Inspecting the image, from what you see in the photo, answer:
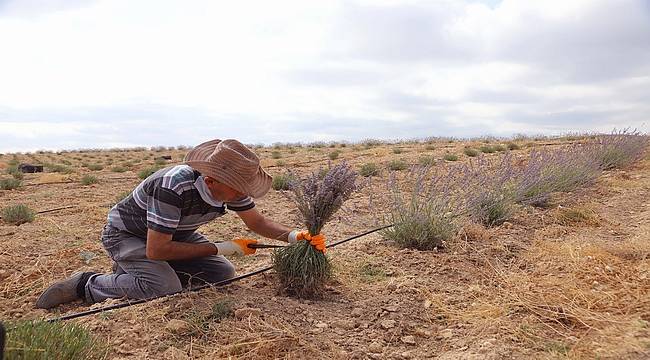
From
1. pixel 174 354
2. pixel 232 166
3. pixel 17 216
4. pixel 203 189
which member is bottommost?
pixel 17 216

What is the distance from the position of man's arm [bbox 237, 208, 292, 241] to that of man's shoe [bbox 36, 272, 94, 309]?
1272 mm

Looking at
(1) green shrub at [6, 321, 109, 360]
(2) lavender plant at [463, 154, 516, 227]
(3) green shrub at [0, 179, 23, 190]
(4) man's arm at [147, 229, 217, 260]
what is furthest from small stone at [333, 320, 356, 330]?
(3) green shrub at [0, 179, 23, 190]

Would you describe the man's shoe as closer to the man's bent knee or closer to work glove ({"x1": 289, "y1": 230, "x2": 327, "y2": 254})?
the man's bent knee

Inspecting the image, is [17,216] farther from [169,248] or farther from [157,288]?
[169,248]

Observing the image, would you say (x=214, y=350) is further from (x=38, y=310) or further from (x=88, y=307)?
(x=38, y=310)

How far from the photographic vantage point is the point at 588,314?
266cm

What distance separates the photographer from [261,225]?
3762mm

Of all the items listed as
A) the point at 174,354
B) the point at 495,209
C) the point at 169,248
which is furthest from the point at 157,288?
the point at 495,209

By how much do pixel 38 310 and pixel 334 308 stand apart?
2.07 m

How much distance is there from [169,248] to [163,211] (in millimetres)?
264

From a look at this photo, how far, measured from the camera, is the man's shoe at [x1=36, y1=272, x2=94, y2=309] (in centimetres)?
376

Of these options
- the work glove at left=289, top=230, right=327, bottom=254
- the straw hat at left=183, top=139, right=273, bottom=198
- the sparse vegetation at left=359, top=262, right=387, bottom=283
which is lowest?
the sparse vegetation at left=359, top=262, right=387, bottom=283

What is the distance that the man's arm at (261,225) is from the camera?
3.73 meters

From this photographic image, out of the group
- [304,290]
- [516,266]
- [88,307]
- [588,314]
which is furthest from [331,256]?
[588,314]
